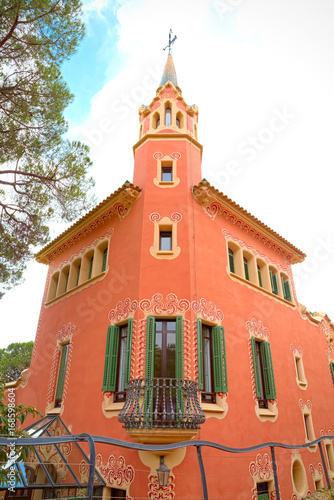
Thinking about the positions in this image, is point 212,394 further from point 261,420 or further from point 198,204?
point 198,204

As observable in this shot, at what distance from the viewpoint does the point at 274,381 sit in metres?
11.1

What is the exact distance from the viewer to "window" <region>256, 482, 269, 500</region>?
9.07 m

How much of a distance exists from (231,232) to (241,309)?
112 inches

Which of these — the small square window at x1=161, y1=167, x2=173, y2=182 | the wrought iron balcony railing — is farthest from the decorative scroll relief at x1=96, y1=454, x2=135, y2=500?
the small square window at x1=161, y1=167, x2=173, y2=182

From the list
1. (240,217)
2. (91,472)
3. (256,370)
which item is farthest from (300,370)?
(91,472)

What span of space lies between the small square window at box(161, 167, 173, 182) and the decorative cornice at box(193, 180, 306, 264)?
117cm

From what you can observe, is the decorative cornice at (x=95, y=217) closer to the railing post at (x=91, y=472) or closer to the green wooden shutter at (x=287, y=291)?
the railing post at (x=91, y=472)

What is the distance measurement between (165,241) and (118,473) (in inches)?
246

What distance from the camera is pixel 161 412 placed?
761cm

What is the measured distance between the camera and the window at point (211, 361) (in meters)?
8.74

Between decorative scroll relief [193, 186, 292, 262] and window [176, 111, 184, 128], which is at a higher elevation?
window [176, 111, 184, 128]

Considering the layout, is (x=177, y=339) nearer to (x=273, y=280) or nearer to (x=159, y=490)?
(x=159, y=490)

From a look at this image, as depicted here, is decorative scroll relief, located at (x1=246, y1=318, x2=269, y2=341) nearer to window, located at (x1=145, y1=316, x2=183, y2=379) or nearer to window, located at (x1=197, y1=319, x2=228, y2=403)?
window, located at (x1=197, y1=319, x2=228, y2=403)

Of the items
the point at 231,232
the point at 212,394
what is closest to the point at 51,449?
the point at 212,394
